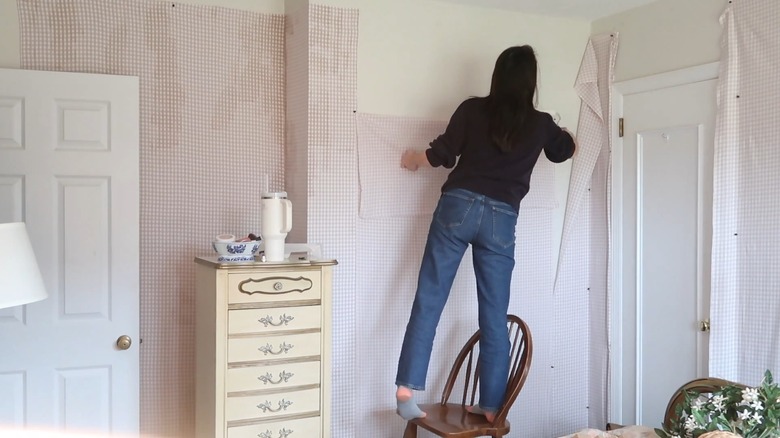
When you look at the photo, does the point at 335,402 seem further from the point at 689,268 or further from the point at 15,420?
the point at 689,268

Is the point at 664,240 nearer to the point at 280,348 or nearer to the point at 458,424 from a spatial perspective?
the point at 458,424

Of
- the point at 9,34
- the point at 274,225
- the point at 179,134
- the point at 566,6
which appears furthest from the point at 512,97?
the point at 9,34

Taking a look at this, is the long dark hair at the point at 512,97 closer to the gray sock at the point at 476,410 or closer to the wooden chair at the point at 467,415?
the wooden chair at the point at 467,415

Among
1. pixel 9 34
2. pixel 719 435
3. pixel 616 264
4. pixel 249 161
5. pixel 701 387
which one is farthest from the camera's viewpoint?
pixel 616 264

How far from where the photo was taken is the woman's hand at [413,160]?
3.05m

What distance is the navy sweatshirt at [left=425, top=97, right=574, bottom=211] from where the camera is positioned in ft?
9.00

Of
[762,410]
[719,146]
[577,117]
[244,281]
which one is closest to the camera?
[762,410]

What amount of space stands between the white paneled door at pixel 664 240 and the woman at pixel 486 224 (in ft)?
2.58

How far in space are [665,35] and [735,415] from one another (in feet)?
6.72

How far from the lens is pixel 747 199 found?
112 inches

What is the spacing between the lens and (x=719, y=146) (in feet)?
9.53

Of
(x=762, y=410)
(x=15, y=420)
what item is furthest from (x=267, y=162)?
(x=762, y=410)

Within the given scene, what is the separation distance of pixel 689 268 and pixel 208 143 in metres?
2.24

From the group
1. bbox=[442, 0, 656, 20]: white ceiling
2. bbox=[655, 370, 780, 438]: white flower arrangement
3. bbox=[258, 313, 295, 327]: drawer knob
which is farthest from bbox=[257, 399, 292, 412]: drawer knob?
bbox=[442, 0, 656, 20]: white ceiling
